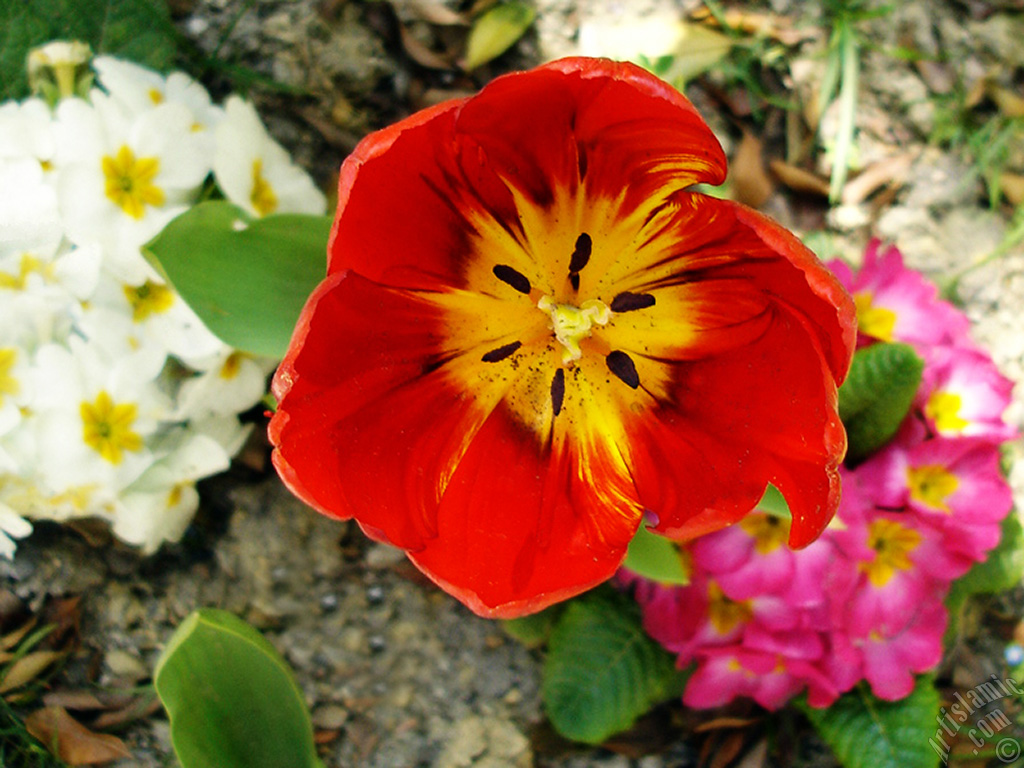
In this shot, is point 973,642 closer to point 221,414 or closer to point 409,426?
point 409,426

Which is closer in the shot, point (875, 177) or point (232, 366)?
point (232, 366)

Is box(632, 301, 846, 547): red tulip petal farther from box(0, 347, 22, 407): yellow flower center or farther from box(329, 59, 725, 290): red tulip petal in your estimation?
box(0, 347, 22, 407): yellow flower center

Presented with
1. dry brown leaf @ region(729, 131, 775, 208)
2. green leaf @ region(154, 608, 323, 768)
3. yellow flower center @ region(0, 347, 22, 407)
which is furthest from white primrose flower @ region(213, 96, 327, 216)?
dry brown leaf @ region(729, 131, 775, 208)

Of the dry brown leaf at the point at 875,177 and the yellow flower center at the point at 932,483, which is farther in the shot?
the dry brown leaf at the point at 875,177

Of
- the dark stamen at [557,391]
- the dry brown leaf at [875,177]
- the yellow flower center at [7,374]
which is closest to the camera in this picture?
the dark stamen at [557,391]

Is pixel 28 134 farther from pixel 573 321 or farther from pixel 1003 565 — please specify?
pixel 1003 565

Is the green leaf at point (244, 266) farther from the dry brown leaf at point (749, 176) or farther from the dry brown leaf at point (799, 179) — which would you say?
the dry brown leaf at point (799, 179)

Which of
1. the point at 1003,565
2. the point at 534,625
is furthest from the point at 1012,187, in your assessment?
the point at 534,625

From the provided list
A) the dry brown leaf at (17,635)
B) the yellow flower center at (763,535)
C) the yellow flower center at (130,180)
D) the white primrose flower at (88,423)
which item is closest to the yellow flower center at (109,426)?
the white primrose flower at (88,423)
